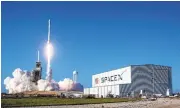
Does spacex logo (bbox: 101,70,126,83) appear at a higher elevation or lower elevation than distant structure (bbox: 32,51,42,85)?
lower

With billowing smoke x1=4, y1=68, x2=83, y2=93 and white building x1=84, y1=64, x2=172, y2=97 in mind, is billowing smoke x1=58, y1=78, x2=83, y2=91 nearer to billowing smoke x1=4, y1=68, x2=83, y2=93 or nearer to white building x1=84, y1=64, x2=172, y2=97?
billowing smoke x1=4, y1=68, x2=83, y2=93

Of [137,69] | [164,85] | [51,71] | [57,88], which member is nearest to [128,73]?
[137,69]

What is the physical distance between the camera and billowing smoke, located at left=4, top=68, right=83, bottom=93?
149375 mm

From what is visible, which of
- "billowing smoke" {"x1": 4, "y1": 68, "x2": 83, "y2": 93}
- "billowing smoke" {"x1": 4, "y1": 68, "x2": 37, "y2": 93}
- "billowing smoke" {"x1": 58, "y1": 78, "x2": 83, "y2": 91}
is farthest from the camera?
"billowing smoke" {"x1": 58, "y1": 78, "x2": 83, "y2": 91}

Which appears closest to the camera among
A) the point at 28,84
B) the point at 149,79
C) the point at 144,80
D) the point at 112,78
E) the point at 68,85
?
the point at 144,80

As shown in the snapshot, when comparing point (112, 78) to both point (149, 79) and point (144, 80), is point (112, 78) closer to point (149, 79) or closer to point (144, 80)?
point (144, 80)

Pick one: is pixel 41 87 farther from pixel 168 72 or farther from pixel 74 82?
pixel 168 72

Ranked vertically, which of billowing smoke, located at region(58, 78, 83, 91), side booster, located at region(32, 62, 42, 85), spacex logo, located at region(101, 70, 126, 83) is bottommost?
billowing smoke, located at region(58, 78, 83, 91)

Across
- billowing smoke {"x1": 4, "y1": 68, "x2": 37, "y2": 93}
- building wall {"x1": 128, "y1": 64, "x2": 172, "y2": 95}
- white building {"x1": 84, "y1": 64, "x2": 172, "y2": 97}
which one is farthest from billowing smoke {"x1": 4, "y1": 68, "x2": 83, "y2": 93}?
building wall {"x1": 128, "y1": 64, "x2": 172, "y2": 95}

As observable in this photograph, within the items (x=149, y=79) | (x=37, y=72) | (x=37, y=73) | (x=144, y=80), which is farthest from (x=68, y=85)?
(x=149, y=79)

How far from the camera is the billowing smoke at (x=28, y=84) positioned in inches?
5881

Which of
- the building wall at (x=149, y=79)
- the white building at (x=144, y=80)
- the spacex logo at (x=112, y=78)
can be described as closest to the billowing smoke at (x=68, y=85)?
the spacex logo at (x=112, y=78)

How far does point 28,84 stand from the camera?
15525cm

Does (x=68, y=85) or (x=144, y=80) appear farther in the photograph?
(x=68, y=85)
